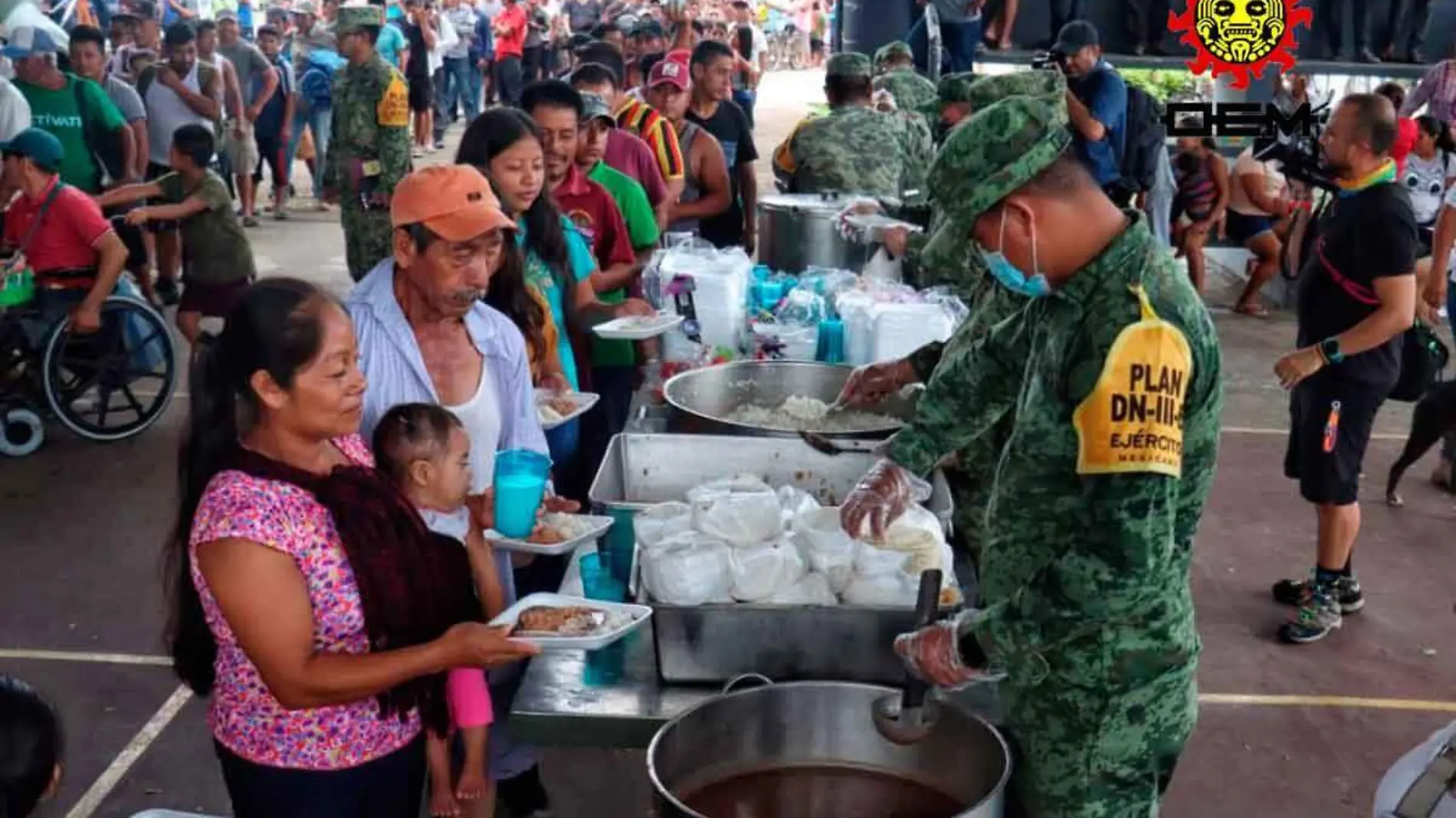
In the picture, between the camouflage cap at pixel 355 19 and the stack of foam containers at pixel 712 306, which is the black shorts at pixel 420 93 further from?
the stack of foam containers at pixel 712 306

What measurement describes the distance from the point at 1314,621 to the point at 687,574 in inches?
125

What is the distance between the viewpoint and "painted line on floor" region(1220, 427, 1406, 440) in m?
6.83

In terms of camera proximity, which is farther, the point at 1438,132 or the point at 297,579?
the point at 1438,132

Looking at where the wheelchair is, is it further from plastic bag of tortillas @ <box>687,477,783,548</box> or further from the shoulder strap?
plastic bag of tortillas @ <box>687,477,783,548</box>

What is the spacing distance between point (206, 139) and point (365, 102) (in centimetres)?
79

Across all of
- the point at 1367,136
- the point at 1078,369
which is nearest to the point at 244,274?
the point at 1367,136

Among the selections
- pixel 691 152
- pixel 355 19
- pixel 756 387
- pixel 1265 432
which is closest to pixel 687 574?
pixel 756 387

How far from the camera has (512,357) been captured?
111 inches

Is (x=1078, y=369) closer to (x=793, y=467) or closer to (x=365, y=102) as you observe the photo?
(x=793, y=467)

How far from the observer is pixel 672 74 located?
629 centimetres

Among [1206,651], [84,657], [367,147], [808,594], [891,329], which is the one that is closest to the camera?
[808,594]

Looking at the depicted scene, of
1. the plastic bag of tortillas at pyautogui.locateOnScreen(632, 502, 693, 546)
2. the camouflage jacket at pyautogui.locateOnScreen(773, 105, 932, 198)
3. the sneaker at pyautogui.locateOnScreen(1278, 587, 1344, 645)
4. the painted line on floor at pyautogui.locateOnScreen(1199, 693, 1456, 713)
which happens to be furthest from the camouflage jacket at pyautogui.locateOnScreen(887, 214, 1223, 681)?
the camouflage jacket at pyautogui.locateOnScreen(773, 105, 932, 198)

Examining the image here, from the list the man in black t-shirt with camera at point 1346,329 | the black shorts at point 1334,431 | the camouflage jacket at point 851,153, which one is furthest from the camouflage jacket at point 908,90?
the black shorts at point 1334,431

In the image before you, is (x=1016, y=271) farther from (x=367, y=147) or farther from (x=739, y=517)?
(x=367, y=147)
